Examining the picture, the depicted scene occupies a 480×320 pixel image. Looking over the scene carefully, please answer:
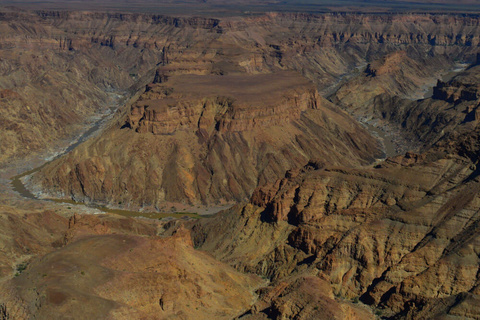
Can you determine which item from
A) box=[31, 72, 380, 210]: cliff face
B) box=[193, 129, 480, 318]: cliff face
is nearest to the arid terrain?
box=[193, 129, 480, 318]: cliff face

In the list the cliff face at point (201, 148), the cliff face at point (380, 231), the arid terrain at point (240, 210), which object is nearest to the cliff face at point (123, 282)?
the arid terrain at point (240, 210)

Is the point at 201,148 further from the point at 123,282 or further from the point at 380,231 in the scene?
the point at 123,282

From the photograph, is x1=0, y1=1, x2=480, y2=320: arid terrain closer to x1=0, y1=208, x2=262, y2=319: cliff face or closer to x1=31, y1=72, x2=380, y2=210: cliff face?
x1=0, y1=208, x2=262, y2=319: cliff face

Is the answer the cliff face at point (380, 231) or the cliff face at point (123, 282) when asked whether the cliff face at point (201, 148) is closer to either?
the cliff face at point (380, 231)

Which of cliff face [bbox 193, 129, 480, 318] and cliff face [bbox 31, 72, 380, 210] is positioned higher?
cliff face [bbox 193, 129, 480, 318]

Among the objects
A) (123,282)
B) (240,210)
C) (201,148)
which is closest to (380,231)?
(240,210)

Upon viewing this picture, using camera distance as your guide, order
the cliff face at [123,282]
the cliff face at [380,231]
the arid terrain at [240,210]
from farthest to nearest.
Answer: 1. the cliff face at [380,231]
2. the arid terrain at [240,210]
3. the cliff face at [123,282]

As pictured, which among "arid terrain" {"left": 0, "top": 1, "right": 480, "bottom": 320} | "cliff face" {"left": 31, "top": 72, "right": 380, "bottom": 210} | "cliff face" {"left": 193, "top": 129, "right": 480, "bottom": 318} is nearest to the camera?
"arid terrain" {"left": 0, "top": 1, "right": 480, "bottom": 320}
